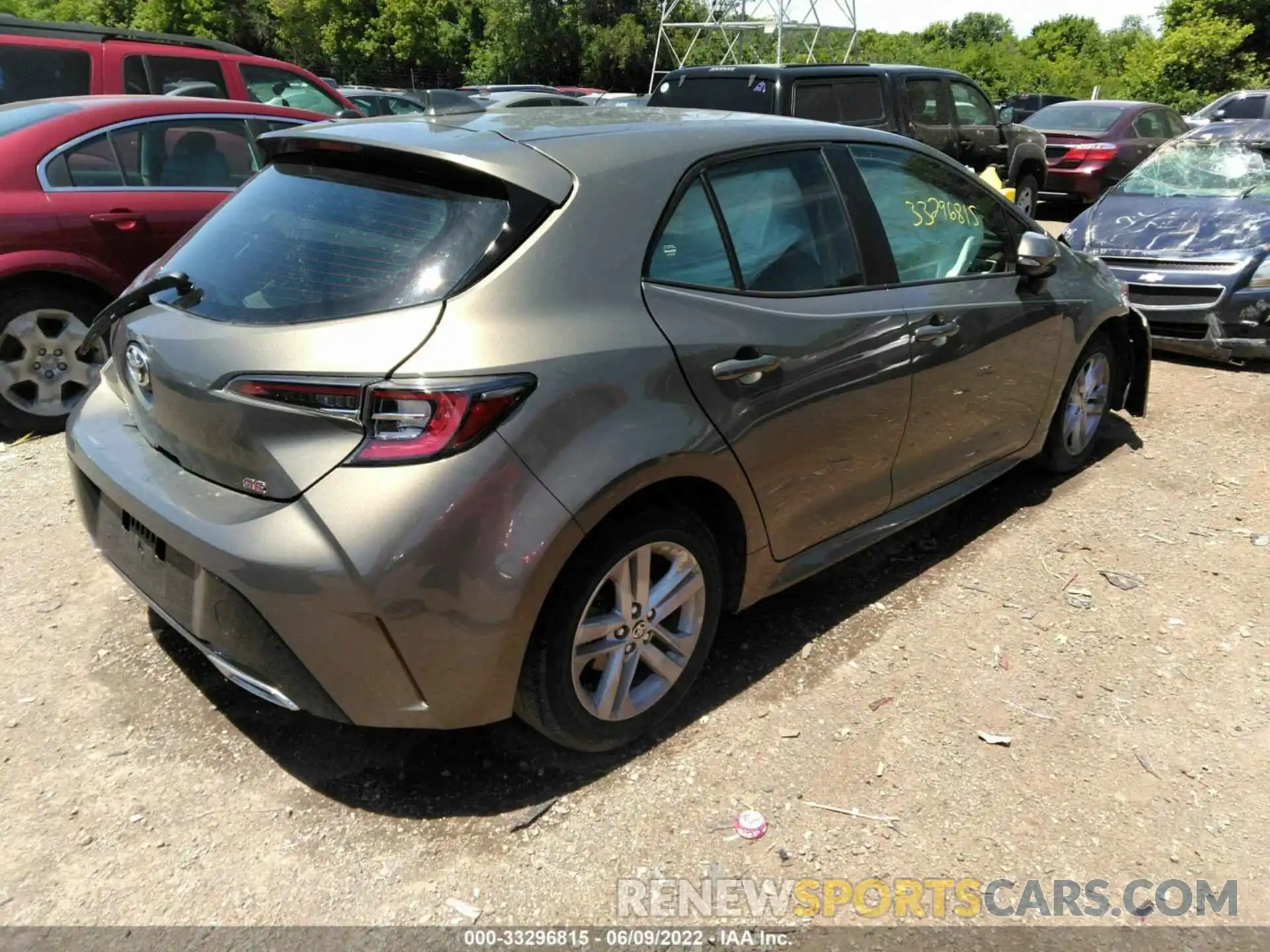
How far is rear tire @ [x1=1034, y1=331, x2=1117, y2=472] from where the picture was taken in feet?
14.7

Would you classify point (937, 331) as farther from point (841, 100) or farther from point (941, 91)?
point (941, 91)

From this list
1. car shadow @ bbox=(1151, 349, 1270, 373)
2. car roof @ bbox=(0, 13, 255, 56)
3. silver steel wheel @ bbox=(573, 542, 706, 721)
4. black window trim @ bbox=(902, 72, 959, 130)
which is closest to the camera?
silver steel wheel @ bbox=(573, 542, 706, 721)

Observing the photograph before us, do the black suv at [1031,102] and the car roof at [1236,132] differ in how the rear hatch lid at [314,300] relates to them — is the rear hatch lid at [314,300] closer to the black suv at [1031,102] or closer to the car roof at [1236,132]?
the car roof at [1236,132]

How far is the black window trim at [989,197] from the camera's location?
3.35 meters

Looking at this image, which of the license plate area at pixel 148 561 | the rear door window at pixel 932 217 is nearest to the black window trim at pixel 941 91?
the rear door window at pixel 932 217

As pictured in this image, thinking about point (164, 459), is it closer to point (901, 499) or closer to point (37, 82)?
point (901, 499)

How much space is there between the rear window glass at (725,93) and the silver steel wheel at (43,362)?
5.66 m

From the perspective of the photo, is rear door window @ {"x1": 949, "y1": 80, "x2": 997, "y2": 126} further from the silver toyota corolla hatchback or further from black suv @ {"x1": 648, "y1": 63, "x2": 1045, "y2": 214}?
the silver toyota corolla hatchback

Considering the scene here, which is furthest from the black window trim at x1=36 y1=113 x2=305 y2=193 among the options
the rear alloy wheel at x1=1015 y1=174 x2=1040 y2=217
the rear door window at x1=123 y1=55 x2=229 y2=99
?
the rear alloy wheel at x1=1015 y1=174 x2=1040 y2=217

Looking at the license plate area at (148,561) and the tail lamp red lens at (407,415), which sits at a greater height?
the tail lamp red lens at (407,415)

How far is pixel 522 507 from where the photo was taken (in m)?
2.24

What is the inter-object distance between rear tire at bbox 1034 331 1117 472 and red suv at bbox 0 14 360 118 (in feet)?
16.7

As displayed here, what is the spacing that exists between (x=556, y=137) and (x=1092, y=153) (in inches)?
476

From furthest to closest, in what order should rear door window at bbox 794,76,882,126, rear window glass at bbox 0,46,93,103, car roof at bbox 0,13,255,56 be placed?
rear door window at bbox 794,76,882,126
car roof at bbox 0,13,255,56
rear window glass at bbox 0,46,93,103
